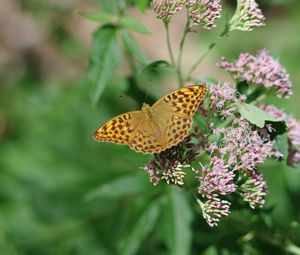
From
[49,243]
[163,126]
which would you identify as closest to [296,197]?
[163,126]

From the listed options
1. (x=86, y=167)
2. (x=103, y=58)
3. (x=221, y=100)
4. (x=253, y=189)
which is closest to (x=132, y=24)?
(x=103, y=58)

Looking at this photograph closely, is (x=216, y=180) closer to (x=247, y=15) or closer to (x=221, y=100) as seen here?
(x=221, y=100)

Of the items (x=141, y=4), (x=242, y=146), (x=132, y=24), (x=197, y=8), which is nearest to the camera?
(x=242, y=146)

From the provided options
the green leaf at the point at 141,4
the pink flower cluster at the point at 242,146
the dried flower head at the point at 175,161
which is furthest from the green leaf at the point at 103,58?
the pink flower cluster at the point at 242,146

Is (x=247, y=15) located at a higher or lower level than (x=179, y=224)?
higher

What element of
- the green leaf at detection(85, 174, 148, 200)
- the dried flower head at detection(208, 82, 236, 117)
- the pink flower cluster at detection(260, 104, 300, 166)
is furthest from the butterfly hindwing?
the green leaf at detection(85, 174, 148, 200)

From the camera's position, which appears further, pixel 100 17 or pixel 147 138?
pixel 100 17
